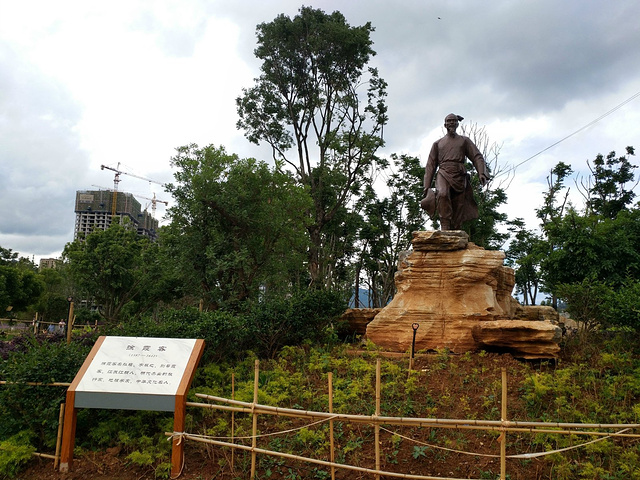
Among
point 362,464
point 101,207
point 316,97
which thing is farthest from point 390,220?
point 101,207

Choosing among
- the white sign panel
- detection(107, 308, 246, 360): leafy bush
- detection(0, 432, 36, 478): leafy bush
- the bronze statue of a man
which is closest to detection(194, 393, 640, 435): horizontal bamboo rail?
the white sign panel

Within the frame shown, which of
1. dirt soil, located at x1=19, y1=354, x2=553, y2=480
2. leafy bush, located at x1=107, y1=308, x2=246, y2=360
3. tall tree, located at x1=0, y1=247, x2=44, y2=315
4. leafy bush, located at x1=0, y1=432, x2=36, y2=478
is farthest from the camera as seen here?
tall tree, located at x1=0, y1=247, x2=44, y2=315

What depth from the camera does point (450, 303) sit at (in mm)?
7945

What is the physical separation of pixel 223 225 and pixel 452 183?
5513mm

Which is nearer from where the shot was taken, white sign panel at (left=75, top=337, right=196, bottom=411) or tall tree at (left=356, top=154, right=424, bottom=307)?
white sign panel at (left=75, top=337, right=196, bottom=411)

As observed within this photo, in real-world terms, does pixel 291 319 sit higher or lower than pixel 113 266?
lower

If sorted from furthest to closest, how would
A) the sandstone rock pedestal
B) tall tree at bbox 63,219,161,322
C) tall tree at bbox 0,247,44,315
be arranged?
tall tree at bbox 0,247,44,315
tall tree at bbox 63,219,161,322
the sandstone rock pedestal

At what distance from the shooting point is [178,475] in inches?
175

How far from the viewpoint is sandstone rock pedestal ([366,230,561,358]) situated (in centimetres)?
739

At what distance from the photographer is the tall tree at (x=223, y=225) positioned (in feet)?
35.3

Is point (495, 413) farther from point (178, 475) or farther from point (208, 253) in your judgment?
point (208, 253)

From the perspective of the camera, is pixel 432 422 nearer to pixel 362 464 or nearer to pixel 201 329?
pixel 362 464

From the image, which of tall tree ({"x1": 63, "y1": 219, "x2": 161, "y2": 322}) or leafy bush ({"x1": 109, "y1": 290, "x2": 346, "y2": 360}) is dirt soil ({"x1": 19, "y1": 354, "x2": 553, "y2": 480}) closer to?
leafy bush ({"x1": 109, "y1": 290, "x2": 346, "y2": 360})

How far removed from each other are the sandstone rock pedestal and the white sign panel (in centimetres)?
416
